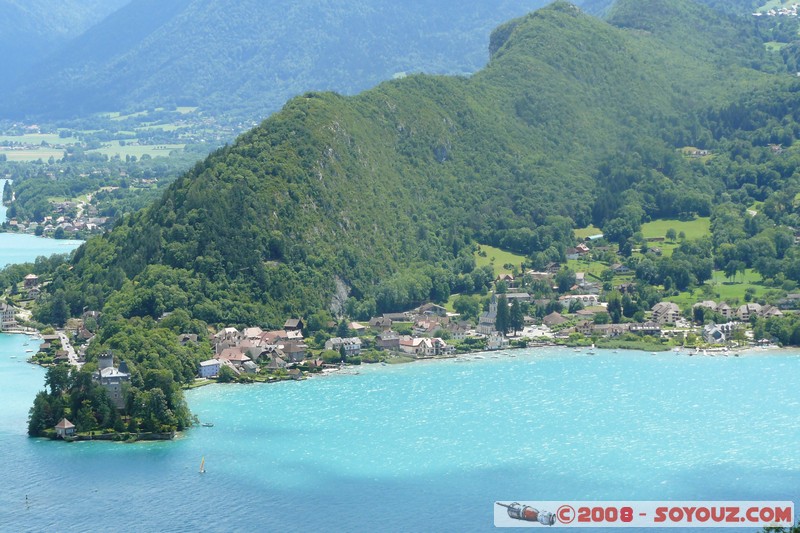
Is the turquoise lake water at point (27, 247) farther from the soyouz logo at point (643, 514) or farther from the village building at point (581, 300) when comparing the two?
the soyouz logo at point (643, 514)

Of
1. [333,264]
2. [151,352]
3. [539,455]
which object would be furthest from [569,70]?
[539,455]

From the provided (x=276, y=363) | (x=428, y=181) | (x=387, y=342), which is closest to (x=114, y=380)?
(x=276, y=363)

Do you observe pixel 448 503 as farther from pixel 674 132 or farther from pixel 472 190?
pixel 674 132

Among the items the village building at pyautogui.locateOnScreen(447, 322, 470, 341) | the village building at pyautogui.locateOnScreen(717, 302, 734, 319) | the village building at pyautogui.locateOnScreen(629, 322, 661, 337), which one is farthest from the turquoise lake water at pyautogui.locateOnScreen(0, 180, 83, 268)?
the village building at pyautogui.locateOnScreen(717, 302, 734, 319)

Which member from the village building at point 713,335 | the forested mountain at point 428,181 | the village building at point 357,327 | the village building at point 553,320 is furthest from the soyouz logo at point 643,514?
the village building at point 553,320

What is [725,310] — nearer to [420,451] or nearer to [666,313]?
[666,313]
